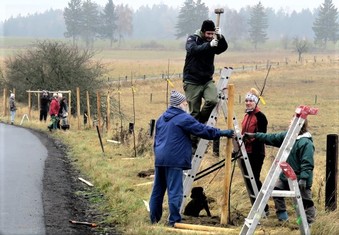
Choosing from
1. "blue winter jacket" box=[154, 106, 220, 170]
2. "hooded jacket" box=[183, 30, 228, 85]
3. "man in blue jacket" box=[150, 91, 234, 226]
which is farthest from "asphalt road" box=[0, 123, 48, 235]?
"hooded jacket" box=[183, 30, 228, 85]

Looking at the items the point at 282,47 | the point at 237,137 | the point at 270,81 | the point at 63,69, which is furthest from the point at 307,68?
the point at 237,137

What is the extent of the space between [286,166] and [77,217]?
3.33m

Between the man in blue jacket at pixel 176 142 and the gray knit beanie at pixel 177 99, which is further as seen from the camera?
the gray knit beanie at pixel 177 99

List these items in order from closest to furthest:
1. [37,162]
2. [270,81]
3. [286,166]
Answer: [286,166]
[37,162]
[270,81]

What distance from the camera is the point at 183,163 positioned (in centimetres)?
710

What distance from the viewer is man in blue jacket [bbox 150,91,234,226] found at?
7023mm

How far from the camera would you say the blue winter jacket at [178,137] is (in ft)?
23.0

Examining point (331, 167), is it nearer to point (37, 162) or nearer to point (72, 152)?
point (37, 162)

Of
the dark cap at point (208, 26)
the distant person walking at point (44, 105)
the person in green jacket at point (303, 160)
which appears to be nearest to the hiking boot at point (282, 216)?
the person in green jacket at point (303, 160)

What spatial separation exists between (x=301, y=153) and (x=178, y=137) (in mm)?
1615

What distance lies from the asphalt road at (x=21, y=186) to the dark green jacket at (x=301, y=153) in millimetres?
3266

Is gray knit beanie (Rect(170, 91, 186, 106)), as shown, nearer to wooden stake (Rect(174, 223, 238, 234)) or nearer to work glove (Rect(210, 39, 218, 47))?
work glove (Rect(210, 39, 218, 47))

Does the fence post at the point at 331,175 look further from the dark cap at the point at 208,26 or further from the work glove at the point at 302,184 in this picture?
the dark cap at the point at 208,26

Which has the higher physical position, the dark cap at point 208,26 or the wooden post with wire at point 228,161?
the dark cap at point 208,26
